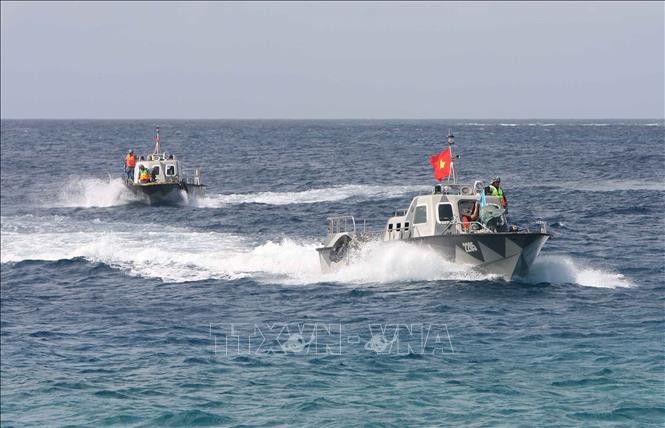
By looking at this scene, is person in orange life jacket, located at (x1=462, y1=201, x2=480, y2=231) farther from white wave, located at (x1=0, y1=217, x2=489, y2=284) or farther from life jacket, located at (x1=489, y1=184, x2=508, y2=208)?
white wave, located at (x1=0, y1=217, x2=489, y2=284)

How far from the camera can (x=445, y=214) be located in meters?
30.4

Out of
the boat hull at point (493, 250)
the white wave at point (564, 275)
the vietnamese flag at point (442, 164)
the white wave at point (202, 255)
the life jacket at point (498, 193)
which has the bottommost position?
the white wave at point (202, 255)

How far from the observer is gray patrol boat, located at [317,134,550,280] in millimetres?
29219

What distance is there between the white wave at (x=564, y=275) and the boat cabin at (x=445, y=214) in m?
1.99

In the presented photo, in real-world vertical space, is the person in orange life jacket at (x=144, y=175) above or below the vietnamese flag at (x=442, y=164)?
below

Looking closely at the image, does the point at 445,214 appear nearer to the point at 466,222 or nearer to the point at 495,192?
the point at 466,222

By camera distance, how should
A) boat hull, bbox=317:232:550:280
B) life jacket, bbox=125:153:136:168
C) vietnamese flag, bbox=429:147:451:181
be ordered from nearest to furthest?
boat hull, bbox=317:232:550:280 → vietnamese flag, bbox=429:147:451:181 → life jacket, bbox=125:153:136:168

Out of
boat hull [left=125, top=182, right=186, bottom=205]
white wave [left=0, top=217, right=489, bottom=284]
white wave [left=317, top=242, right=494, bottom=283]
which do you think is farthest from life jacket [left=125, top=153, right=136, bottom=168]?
white wave [left=317, top=242, right=494, bottom=283]

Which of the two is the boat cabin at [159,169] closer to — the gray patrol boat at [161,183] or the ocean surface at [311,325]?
the gray patrol boat at [161,183]

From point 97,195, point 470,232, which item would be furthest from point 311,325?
point 97,195

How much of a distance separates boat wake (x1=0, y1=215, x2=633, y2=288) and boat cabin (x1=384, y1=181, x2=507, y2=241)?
84cm

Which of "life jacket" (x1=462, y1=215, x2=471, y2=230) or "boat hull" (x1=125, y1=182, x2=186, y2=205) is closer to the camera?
"life jacket" (x1=462, y1=215, x2=471, y2=230)

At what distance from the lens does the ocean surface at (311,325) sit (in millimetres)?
17359

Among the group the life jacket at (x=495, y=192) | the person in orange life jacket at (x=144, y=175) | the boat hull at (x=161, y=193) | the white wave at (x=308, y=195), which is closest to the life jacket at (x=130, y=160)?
the person in orange life jacket at (x=144, y=175)
